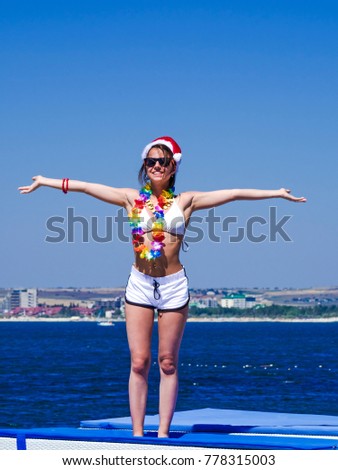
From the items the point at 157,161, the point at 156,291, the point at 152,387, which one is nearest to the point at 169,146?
the point at 157,161

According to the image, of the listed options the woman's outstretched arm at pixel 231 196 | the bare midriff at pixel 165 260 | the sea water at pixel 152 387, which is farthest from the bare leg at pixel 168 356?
the sea water at pixel 152 387

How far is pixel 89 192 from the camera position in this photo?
7523mm

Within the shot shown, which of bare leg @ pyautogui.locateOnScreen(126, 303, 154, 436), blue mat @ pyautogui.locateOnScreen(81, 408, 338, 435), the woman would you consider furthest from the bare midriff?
blue mat @ pyautogui.locateOnScreen(81, 408, 338, 435)

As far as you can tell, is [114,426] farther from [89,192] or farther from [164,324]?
[89,192]

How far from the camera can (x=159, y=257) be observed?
7.33 meters

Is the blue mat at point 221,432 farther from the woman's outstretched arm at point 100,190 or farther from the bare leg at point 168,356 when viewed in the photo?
the woman's outstretched arm at point 100,190

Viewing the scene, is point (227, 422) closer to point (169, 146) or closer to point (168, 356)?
point (168, 356)

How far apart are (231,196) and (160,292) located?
2.68 ft

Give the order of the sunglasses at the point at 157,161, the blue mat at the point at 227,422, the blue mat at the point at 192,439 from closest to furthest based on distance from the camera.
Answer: the blue mat at the point at 192,439
the sunglasses at the point at 157,161
the blue mat at the point at 227,422

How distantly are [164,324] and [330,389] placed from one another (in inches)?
1538

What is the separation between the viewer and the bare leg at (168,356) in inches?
288

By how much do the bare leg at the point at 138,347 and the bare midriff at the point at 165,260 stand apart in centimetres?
27

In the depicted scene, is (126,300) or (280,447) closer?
(280,447)
